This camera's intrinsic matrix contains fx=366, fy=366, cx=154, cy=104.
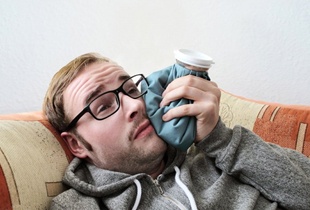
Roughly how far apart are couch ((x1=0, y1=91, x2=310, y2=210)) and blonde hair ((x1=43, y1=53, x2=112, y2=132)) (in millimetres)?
27

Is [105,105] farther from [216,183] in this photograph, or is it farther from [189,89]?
[216,183]

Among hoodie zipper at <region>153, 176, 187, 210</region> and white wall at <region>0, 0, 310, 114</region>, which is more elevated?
white wall at <region>0, 0, 310, 114</region>

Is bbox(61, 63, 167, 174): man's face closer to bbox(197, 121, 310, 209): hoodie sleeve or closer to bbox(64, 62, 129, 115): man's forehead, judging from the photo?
bbox(64, 62, 129, 115): man's forehead

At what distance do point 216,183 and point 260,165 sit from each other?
0.12 m

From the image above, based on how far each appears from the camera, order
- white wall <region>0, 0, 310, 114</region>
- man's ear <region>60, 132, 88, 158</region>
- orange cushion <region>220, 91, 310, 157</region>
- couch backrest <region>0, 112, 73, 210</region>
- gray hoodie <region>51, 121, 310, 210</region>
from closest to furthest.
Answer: couch backrest <region>0, 112, 73, 210</region> → gray hoodie <region>51, 121, 310, 210</region> → man's ear <region>60, 132, 88, 158</region> → orange cushion <region>220, 91, 310, 157</region> → white wall <region>0, 0, 310, 114</region>

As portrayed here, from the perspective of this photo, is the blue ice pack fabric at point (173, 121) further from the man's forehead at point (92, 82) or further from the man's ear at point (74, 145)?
the man's ear at point (74, 145)

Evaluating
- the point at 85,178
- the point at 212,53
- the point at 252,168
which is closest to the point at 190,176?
the point at 252,168

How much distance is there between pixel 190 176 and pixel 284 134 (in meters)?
0.39

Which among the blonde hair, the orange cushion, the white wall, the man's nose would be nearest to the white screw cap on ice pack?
the man's nose

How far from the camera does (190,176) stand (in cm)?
98

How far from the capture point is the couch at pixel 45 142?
79 cm

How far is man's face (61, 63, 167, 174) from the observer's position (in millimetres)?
947

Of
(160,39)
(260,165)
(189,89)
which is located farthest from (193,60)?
(160,39)

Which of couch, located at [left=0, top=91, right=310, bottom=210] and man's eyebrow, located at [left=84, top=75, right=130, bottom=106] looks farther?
man's eyebrow, located at [left=84, top=75, right=130, bottom=106]
